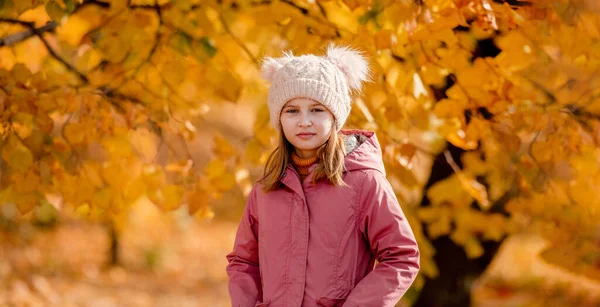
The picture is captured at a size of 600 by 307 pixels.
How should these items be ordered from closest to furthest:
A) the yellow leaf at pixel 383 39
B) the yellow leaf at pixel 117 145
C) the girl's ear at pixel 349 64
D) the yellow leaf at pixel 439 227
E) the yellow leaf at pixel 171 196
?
1. the girl's ear at pixel 349 64
2. the yellow leaf at pixel 383 39
3. the yellow leaf at pixel 171 196
4. the yellow leaf at pixel 117 145
5. the yellow leaf at pixel 439 227

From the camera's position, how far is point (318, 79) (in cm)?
235

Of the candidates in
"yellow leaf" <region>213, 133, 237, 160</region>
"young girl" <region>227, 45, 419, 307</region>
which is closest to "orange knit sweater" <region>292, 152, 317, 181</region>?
"young girl" <region>227, 45, 419, 307</region>

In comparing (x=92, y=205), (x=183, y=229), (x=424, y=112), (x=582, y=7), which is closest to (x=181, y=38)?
(x=92, y=205)

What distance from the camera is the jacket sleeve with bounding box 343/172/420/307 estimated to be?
2.23 metres

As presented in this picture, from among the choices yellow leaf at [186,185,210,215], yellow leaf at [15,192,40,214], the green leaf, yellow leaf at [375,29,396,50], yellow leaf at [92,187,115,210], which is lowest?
yellow leaf at [375,29,396,50]

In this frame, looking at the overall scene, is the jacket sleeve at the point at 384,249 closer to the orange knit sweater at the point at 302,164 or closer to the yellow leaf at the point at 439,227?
the orange knit sweater at the point at 302,164

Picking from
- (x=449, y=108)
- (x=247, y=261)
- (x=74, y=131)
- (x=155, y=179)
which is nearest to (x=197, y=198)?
(x=155, y=179)

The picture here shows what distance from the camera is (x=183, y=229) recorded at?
35.9 feet

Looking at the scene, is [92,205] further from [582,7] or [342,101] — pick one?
[582,7]

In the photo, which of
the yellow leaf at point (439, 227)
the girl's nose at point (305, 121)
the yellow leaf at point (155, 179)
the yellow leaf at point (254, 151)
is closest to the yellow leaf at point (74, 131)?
the yellow leaf at point (155, 179)

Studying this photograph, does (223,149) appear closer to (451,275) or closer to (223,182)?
(223,182)

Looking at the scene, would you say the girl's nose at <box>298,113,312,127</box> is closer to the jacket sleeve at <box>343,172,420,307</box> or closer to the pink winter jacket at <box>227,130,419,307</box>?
the pink winter jacket at <box>227,130,419,307</box>

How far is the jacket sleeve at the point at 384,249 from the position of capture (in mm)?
2227

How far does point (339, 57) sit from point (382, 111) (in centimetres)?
124
